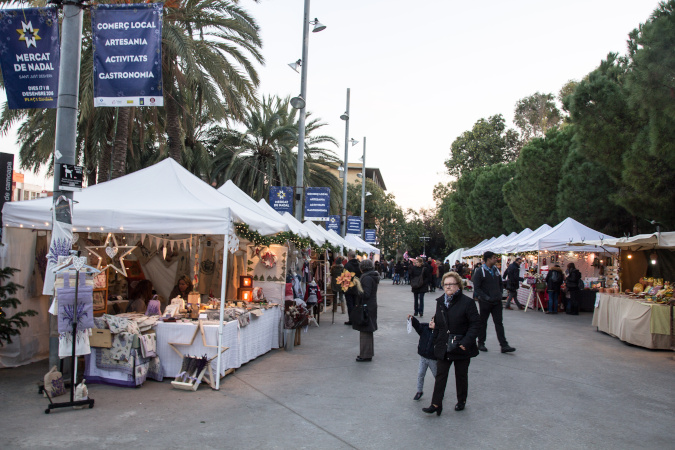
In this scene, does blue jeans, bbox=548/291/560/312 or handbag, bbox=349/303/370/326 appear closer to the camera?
handbag, bbox=349/303/370/326

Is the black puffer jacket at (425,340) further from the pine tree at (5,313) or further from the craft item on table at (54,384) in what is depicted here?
the pine tree at (5,313)

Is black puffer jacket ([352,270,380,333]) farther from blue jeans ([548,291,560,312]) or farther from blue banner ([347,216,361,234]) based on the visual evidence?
blue banner ([347,216,361,234])

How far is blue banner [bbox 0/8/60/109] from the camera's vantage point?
6586 mm

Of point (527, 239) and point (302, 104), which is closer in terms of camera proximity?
point (302, 104)

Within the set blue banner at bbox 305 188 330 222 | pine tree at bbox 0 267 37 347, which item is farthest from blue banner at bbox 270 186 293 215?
pine tree at bbox 0 267 37 347

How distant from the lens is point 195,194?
329 inches

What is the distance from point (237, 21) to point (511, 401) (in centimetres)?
1156

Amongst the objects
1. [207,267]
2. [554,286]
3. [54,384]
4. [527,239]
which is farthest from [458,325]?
[527,239]

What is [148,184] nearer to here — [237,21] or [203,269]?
[203,269]

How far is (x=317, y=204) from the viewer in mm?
18016

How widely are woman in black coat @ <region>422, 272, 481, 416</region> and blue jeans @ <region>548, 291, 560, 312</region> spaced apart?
1402 centimetres

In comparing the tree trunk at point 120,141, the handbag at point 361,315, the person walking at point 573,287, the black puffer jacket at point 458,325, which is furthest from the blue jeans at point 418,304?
the black puffer jacket at point 458,325

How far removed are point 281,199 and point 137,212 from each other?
9.61m

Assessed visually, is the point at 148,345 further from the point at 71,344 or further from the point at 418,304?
the point at 418,304
